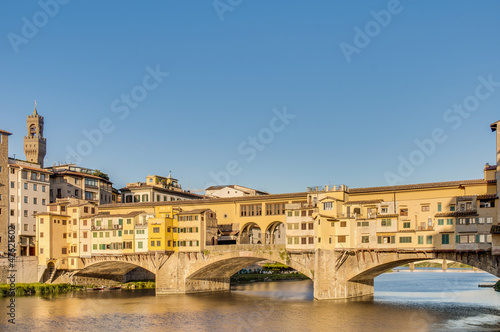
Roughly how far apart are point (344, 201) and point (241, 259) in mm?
16865

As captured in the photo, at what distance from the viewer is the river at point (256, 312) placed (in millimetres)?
52594

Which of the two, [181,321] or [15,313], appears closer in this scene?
[181,321]

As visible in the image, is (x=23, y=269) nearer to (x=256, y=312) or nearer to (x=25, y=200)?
(x=25, y=200)

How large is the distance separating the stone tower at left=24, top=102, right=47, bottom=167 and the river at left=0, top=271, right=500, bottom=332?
4621cm

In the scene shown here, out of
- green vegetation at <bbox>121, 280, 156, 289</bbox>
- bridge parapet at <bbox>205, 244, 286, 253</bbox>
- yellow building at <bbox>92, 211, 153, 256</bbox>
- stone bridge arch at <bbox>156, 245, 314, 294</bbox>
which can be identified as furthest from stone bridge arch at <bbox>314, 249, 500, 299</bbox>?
green vegetation at <bbox>121, 280, 156, 289</bbox>

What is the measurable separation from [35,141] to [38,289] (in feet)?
150

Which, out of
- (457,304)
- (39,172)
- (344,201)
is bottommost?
(457,304)

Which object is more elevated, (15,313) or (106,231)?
(106,231)

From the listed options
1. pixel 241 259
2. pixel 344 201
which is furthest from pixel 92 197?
pixel 344 201

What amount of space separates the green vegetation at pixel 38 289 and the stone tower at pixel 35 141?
133 feet

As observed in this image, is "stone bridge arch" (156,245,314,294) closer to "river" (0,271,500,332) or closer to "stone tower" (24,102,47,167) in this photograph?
"river" (0,271,500,332)

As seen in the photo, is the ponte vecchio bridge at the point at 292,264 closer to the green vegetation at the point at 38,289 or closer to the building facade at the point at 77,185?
the green vegetation at the point at 38,289

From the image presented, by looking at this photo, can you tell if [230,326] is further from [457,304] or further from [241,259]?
[457,304]

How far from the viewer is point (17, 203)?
9306 cm
